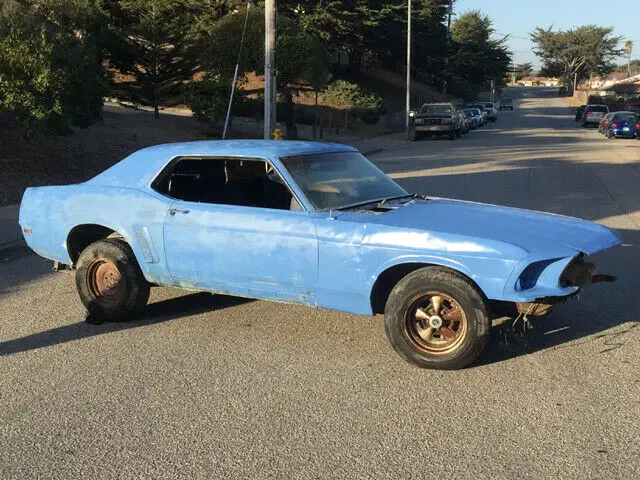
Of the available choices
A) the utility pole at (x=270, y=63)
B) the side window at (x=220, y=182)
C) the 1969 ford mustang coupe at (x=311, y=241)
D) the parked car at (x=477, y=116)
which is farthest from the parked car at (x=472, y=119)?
the 1969 ford mustang coupe at (x=311, y=241)

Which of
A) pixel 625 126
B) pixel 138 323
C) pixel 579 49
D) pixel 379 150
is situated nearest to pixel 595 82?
pixel 579 49

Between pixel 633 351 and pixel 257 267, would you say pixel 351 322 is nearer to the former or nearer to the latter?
pixel 257 267

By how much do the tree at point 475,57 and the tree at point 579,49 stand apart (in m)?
42.6

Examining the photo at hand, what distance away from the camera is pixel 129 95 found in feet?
94.8

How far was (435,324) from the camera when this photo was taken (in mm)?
4590

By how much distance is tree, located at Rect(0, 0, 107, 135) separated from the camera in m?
13.5

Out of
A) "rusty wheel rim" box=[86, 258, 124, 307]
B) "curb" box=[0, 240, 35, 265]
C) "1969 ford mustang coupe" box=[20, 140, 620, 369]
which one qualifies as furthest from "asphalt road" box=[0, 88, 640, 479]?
"curb" box=[0, 240, 35, 265]

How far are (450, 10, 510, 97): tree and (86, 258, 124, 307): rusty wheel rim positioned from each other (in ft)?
215

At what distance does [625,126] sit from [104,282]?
3465cm

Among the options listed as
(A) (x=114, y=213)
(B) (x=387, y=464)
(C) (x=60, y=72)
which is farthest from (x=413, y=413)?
(C) (x=60, y=72)

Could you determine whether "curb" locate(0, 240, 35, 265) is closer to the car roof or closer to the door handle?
the car roof

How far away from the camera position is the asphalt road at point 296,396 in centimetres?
350

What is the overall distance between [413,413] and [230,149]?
2.73 m

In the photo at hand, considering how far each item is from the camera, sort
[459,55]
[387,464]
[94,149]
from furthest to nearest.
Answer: [459,55]
[94,149]
[387,464]
